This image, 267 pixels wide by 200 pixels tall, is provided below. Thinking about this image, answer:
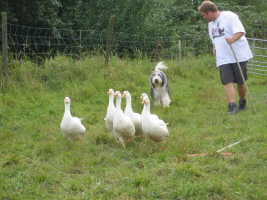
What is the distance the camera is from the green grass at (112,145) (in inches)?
180

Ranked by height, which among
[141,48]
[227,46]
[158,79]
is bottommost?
[158,79]

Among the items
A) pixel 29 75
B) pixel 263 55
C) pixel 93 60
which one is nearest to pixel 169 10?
pixel 263 55

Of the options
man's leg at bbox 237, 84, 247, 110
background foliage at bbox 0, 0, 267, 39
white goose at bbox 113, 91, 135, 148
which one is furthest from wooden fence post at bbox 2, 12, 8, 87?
background foliage at bbox 0, 0, 267, 39

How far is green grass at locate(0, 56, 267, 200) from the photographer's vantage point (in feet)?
15.0

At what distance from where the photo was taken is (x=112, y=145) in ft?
21.9

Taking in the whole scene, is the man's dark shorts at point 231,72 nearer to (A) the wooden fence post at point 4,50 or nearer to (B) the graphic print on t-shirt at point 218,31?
(B) the graphic print on t-shirt at point 218,31

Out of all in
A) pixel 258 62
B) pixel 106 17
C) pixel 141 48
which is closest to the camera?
pixel 141 48

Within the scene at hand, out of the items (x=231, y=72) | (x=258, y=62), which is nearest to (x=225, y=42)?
(x=231, y=72)

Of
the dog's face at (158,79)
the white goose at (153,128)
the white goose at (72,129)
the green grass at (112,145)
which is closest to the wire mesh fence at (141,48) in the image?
the green grass at (112,145)

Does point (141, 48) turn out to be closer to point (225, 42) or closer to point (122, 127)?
point (225, 42)

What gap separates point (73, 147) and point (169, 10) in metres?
15.6

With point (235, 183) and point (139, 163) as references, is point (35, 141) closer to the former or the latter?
point (139, 163)

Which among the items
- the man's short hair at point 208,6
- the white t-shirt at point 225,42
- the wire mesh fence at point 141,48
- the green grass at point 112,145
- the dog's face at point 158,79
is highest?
the man's short hair at point 208,6

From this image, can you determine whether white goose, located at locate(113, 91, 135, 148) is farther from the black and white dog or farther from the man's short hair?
the black and white dog
